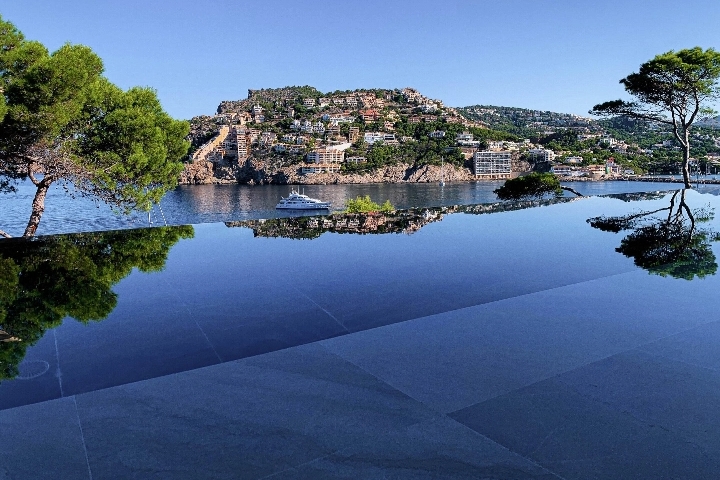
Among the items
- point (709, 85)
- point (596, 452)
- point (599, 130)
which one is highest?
point (599, 130)

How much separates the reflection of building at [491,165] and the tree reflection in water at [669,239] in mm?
67144

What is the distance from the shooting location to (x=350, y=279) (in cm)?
359

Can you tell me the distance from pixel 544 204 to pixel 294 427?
8097 mm

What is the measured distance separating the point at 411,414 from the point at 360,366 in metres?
0.44

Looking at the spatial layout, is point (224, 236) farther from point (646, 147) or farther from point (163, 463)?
point (646, 147)

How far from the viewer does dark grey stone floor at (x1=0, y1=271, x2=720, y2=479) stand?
1.38 metres

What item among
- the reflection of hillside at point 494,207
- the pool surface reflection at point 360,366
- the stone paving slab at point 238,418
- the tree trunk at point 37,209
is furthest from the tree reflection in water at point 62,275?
the tree trunk at point 37,209

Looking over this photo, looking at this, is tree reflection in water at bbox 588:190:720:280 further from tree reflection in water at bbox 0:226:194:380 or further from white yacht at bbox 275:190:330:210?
white yacht at bbox 275:190:330:210

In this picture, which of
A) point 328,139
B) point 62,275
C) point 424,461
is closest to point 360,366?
point 424,461

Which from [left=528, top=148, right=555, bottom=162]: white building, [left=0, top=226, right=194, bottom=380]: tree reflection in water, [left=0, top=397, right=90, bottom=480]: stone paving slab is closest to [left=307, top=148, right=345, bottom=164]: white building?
→ [left=528, top=148, right=555, bottom=162]: white building

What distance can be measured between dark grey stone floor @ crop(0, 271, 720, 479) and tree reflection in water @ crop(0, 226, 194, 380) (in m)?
0.78

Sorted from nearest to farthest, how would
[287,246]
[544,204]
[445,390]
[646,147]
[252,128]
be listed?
[445,390]
[287,246]
[544,204]
[646,147]
[252,128]

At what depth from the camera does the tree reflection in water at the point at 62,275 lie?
2.55m

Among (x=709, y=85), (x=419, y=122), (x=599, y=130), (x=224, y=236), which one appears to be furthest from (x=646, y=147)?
(x=224, y=236)
